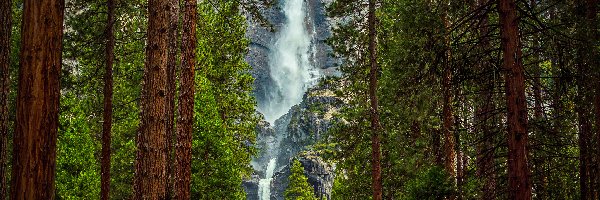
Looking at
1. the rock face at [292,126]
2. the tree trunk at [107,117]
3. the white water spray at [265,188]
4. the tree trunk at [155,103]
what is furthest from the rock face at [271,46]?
the tree trunk at [155,103]

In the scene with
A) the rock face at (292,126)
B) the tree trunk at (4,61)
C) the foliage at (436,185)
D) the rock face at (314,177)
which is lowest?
the foliage at (436,185)

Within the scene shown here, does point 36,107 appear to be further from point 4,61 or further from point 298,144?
point 298,144

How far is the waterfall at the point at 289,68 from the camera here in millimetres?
109812

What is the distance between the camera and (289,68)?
367ft

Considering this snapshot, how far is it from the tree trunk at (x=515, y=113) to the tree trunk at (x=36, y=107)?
5.92 m

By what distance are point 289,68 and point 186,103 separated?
101844mm

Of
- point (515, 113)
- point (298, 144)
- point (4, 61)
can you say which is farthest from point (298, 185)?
point (298, 144)

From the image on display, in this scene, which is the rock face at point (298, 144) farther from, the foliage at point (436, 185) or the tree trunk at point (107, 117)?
the foliage at point (436, 185)

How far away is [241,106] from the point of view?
2128cm

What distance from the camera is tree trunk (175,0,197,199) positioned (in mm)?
10359

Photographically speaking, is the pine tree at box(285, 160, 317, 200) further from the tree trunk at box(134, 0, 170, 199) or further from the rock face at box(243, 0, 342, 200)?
the rock face at box(243, 0, 342, 200)

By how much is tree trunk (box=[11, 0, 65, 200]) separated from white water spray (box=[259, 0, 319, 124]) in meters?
103

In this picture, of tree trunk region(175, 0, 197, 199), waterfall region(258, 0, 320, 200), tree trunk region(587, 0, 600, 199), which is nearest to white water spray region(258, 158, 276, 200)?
waterfall region(258, 0, 320, 200)

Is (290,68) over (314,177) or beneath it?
over
